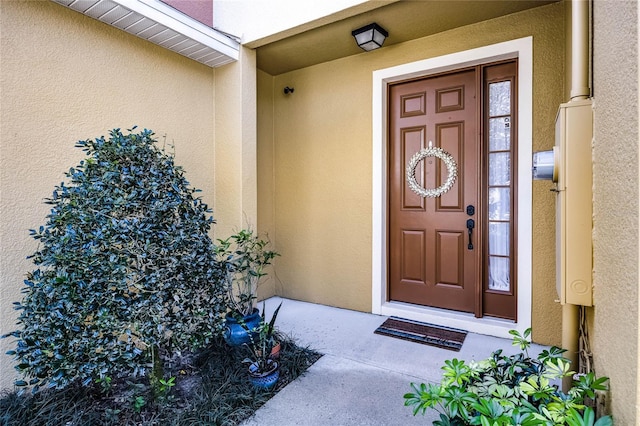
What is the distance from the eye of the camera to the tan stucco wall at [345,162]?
2742mm

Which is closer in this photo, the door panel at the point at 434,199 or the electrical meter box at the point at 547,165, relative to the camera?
the electrical meter box at the point at 547,165

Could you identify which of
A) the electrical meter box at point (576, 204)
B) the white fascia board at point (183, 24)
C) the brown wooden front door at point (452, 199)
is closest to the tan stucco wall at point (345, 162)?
the brown wooden front door at point (452, 199)

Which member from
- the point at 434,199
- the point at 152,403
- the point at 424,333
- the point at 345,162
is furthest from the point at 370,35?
the point at 152,403

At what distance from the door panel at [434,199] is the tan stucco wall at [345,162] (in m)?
0.29

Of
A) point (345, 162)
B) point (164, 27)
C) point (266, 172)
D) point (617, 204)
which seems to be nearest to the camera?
point (617, 204)

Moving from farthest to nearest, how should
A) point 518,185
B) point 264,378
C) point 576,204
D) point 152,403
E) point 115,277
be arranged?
1. point 518,185
2. point 264,378
3. point 152,403
4. point 115,277
5. point 576,204

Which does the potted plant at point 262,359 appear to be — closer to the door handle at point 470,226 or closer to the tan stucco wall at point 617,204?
the tan stucco wall at point 617,204

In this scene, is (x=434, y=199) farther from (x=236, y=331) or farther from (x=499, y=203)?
(x=236, y=331)

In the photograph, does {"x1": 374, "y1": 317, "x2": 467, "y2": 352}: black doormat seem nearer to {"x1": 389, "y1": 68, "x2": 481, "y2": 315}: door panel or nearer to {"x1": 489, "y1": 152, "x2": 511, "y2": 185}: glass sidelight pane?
{"x1": 389, "y1": 68, "x2": 481, "y2": 315}: door panel

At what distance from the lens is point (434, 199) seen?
3.34m

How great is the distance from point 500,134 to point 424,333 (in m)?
1.98

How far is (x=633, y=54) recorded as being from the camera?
2.65 feet

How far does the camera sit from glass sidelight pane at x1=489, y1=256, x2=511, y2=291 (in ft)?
10.1

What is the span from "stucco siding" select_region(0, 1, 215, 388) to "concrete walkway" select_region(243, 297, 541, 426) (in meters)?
1.88
